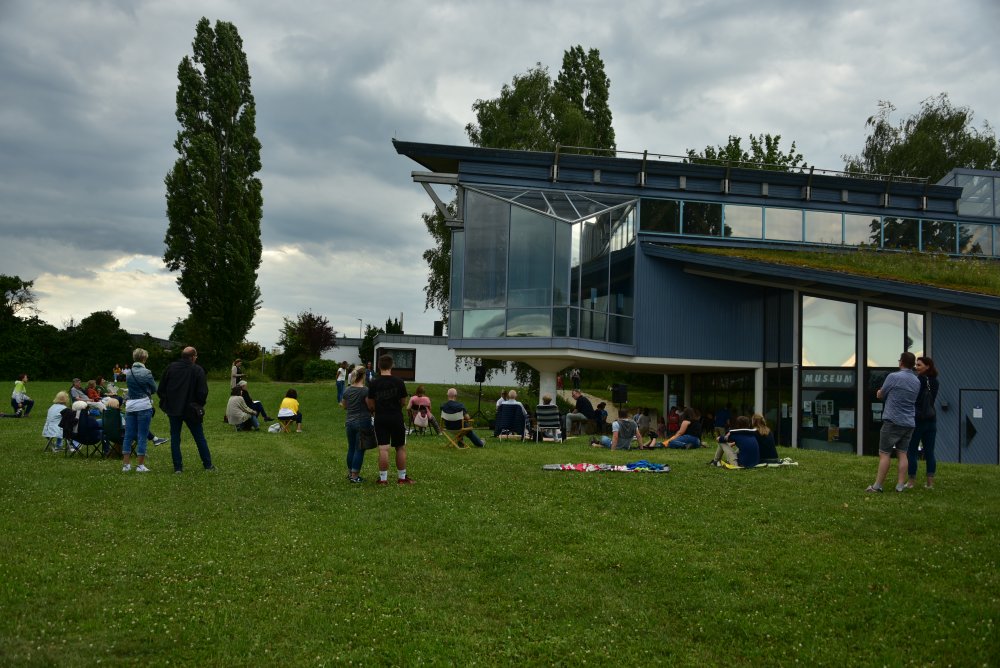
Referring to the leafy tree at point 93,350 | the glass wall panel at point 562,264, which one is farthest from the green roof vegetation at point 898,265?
the leafy tree at point 93,350

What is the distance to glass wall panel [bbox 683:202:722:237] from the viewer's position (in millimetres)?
28766

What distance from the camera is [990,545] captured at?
25.0 feet

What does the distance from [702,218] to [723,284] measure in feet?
8.15

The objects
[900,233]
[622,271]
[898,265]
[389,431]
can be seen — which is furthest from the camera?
[900,233]

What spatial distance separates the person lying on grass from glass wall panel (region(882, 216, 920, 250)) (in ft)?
61.9

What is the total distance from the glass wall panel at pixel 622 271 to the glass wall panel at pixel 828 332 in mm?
5333

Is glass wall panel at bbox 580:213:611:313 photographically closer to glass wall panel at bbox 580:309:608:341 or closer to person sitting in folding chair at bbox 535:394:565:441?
glass wall panel at bbox 580:309:608:341

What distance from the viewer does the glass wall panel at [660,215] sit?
92.8 ft

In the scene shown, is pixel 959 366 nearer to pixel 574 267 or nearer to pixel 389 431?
pixel 574 267

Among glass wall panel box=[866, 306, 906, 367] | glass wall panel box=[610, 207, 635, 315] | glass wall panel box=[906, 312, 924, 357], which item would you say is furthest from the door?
glass wall panel box=[610, 207, 635, 315]

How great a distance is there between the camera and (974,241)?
101ft

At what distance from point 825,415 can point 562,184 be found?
35.7ft

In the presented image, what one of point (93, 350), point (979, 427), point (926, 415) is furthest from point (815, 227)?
point (93, 350)

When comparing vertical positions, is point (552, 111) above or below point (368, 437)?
above
